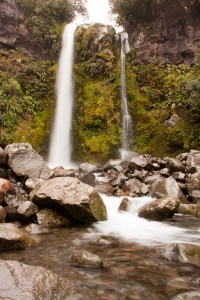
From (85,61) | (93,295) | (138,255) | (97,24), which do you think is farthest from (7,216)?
(97,24)

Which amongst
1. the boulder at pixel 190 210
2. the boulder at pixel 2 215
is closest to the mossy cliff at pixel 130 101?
the boulder at pixel 190 210

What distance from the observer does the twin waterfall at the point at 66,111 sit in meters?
16.2

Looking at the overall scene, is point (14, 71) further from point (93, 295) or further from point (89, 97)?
point (93, 295)

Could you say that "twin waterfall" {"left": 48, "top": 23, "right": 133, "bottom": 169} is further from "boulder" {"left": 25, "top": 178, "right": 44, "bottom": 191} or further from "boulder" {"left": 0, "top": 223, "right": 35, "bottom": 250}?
"boulder" {"left": 0, "top": 223, "right": 35, "bottom": 250}

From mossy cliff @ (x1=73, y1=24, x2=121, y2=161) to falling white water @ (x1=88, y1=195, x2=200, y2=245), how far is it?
26.6 feet

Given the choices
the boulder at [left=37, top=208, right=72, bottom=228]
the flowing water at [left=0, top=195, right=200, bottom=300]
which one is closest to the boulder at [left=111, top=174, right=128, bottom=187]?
the flowing water at [left=0, top=195, right=200, bottom=300]

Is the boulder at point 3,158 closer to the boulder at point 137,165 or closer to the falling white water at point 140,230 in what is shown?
the falling white water at point 140,230

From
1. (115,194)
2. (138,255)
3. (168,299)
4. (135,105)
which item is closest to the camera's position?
(168,299)

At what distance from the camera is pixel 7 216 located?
712 centimetres

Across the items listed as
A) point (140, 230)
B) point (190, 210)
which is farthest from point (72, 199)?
point (190, 210)

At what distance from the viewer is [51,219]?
6.88 meters

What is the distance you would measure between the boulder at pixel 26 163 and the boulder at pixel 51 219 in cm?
281

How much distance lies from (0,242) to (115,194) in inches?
217

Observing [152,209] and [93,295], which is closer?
[93,295]
